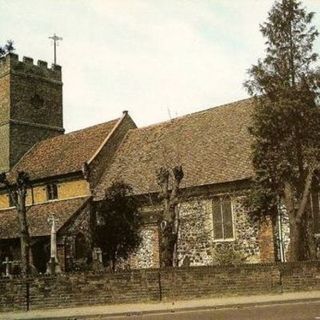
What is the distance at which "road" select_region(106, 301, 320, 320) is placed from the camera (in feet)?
42.7

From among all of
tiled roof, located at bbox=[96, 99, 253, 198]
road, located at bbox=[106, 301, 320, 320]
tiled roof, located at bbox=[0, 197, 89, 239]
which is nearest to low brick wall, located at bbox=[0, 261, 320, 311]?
road, located at bbox=[106, 301, 320, 320]

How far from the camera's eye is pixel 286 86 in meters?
23.0

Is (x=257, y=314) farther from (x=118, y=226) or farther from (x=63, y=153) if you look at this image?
(x=63, y=153)

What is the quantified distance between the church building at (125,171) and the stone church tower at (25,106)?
0.08 m

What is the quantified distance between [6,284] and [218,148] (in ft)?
51.5

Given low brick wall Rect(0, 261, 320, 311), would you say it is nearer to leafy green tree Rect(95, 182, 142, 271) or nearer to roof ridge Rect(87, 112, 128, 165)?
leafy green tree Rect(95, 182, 142, 271)

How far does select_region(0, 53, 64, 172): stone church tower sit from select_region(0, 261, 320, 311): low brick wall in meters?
23.5

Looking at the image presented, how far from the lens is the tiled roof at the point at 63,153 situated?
112 feet

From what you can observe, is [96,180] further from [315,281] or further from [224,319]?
[224,319]

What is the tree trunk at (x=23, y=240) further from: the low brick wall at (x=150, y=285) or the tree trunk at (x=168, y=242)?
the tree trunk at (x=168, y=242)

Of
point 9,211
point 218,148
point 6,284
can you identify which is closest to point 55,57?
point 9,211

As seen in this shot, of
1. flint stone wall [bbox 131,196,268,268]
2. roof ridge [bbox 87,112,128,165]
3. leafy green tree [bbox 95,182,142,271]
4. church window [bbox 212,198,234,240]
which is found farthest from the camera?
roof ridge [bbox 87,112,128,165]

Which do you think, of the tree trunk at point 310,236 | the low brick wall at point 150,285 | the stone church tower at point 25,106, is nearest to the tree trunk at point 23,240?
the low brick wall at point 150,285

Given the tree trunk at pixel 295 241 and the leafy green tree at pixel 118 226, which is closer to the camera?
the tree trunk at pixel 295 241
